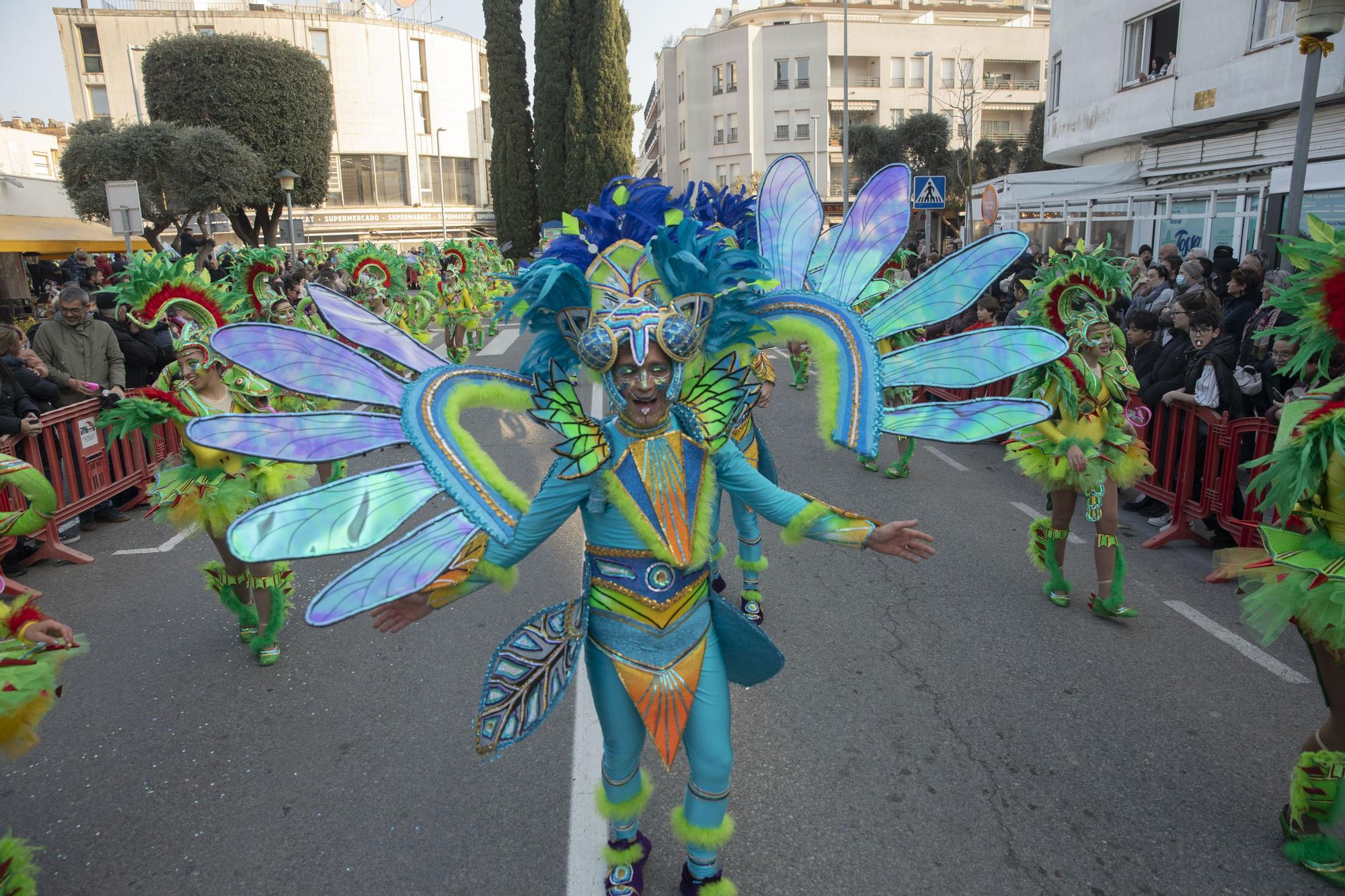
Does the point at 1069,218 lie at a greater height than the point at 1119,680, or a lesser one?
greater

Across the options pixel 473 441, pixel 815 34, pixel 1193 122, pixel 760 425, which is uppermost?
pixel 815 34

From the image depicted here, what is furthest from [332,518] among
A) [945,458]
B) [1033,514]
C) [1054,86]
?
[1054,86]

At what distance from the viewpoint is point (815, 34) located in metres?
52.8

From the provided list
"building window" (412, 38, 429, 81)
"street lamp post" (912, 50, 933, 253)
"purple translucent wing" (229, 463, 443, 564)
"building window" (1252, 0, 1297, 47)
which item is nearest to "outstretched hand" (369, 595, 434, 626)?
"purple translucent wing" (229, 463, 443, 564)

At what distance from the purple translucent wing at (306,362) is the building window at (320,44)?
170ft

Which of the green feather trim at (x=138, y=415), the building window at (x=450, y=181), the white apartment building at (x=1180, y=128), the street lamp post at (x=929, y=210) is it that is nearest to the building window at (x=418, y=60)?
the building window at (x=450, y=181)

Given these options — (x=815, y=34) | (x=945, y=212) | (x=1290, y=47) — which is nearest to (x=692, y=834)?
(x=1290, y=47)

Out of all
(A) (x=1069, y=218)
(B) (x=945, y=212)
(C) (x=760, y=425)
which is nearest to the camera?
(C) (x=760, y=425)

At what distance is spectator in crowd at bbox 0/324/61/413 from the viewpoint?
7.02 meters

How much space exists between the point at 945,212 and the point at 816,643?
41.6 m

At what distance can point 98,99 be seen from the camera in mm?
47656

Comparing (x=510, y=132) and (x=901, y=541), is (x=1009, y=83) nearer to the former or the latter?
(x=510, y=132)

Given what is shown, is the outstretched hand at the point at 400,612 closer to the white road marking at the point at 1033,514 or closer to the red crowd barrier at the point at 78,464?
the red crowd barrier at the point at 78,464

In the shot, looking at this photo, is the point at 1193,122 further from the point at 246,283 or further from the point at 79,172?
the point at 79,172
